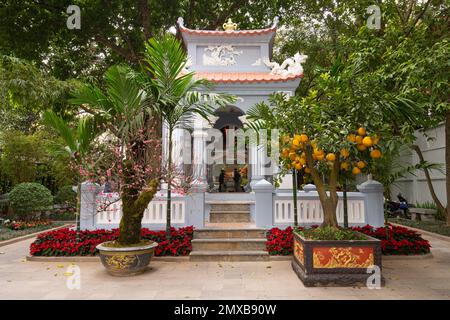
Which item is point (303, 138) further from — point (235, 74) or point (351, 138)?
point (235, 74)

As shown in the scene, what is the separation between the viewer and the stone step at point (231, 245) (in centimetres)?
665

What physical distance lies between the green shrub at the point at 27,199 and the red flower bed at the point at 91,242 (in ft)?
17.0

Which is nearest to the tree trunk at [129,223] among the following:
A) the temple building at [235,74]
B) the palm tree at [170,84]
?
the palm tree at [170,84]

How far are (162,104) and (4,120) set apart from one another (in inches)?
540

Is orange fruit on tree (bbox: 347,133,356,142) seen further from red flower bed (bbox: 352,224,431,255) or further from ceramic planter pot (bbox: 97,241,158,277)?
ceramic planter pot (bbox: 97,241,158,277)

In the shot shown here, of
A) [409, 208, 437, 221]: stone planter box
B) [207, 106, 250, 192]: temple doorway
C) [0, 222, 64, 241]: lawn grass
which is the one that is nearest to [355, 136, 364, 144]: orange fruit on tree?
[207, 106, 250, 192]: temple doorway

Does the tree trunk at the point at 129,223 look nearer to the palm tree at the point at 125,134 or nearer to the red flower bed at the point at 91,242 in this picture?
the palm tree at the point at 125,134

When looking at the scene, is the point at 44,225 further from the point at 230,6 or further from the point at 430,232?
the point at 430,232

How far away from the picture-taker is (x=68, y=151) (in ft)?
22.2

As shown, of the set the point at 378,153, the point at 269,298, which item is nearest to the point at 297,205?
the point at 378,153

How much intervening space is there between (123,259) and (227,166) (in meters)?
7.84

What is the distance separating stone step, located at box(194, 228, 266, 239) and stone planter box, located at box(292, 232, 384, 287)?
81.7 inches

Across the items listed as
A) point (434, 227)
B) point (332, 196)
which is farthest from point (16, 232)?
point (434, 227)

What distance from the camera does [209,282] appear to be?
502 centimetres
